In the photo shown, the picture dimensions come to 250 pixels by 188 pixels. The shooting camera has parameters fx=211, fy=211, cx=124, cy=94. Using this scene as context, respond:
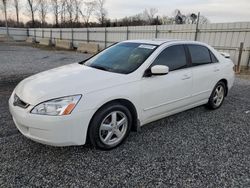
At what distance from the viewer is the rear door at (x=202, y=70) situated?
3.92 meters

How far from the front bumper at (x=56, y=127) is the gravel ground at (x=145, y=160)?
332 millimetres

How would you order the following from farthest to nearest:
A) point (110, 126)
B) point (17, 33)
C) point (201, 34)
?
point (17, 33) → point (201, 34) → point (110, 126)

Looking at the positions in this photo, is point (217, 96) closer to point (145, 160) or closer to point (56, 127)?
point (145, 160)

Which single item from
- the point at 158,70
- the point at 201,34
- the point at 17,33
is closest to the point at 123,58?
the point at 158,70

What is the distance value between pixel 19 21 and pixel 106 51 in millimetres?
60018

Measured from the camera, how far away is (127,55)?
355 centimetres

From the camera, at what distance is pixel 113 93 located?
108 inches

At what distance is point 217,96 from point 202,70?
0.98 meters

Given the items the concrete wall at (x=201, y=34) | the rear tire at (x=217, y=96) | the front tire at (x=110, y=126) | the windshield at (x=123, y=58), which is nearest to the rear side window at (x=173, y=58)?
A: the windshield at (x=123, y=58)

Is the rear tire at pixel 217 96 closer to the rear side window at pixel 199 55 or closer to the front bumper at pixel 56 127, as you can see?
the rear side window at pixel 199 55

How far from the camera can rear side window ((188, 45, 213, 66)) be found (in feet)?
13.0

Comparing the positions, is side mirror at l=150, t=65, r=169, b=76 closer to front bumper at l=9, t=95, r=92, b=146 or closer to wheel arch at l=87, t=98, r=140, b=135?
wheel arch at l=87, t=98, r=140, b=135

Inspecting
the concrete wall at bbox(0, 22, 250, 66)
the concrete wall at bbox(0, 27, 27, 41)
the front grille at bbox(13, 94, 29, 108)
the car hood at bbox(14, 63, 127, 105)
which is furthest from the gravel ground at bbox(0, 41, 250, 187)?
the concrete wall at bbox(0, 27, 27, 41)

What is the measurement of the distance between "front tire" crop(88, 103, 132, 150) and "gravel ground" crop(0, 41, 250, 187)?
0.46 feet
